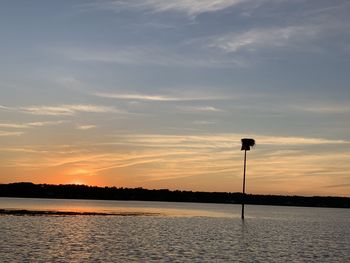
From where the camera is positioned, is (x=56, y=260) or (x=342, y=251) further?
(x=342, y=251)

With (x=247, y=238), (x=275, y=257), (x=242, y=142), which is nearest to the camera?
(x=275, y=257)

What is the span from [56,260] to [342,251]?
1363 inches

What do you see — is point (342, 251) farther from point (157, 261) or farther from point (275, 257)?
point (157, 261)

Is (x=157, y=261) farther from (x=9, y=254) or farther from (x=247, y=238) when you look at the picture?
(x=247, y=238)

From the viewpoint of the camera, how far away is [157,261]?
46.0 metres

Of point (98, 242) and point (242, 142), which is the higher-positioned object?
point (242, 142)

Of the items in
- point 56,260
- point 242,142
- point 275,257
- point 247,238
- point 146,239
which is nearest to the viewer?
point 56,260

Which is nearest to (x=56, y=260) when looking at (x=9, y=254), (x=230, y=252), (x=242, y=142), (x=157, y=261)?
(x=9, y=254)

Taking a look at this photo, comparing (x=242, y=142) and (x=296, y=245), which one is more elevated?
(x=242, y=142)

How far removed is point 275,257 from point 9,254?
25075 mm

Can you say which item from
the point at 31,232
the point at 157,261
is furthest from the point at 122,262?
the point at 31,232

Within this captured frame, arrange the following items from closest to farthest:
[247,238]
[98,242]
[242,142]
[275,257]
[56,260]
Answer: [56,260], [275,257], [98,242], [247,238], [242,142]

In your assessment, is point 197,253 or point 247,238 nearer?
point 197,253

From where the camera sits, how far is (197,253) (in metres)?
53.9
